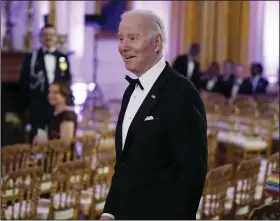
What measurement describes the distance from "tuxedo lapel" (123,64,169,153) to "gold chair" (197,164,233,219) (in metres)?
2.10

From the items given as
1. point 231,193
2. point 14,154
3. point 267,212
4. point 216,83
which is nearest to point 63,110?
point 14,154

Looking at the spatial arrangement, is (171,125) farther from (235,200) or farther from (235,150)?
(235,150)

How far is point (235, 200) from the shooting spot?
4.82m

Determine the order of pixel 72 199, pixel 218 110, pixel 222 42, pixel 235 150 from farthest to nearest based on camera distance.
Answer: pixel 222 42, pixel 218 110, pixel 235 150, pixel 72 199

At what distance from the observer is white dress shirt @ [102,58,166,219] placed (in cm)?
220

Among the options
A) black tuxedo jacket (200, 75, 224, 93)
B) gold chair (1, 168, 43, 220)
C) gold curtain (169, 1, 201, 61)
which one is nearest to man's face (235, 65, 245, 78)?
black tuxedo jacket (200, 75, 224, 93)

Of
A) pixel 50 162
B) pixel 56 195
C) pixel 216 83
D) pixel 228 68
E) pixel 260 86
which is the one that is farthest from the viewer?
pixel 228 68

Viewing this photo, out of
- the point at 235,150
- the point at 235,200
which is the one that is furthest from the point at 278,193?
the point at 235,150

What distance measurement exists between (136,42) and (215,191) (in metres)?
2.45

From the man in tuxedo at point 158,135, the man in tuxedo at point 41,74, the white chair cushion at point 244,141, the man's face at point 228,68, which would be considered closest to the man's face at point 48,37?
the man in tuxedo at point 41,74

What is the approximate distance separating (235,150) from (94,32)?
588cm

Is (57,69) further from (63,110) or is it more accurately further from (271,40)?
(271,40)

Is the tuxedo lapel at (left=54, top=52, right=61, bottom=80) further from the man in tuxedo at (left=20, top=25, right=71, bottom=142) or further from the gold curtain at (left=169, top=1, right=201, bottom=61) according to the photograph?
the gold curtain at (left=169, top=1, right=201, bottom=61)

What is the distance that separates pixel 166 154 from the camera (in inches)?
85.0
